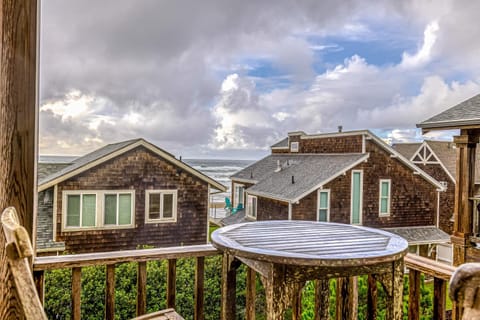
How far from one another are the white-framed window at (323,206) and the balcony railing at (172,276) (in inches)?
19.1

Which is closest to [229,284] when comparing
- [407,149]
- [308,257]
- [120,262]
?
[120,262]

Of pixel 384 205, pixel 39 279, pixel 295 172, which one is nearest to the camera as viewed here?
pixel 39 279

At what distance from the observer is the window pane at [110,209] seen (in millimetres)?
1723

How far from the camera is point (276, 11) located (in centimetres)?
217

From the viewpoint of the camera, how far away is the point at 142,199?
1812 millimetres

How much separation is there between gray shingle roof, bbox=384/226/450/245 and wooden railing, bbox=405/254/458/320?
1.18 feet

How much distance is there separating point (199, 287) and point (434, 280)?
112cm

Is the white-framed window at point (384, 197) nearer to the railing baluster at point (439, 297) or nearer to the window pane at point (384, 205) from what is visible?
the window pane at point (384, 205)

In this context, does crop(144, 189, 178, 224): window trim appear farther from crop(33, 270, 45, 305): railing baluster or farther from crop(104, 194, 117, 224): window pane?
crop(33, 270, 45, 305): railing baluster

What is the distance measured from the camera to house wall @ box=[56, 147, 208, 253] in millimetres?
1698

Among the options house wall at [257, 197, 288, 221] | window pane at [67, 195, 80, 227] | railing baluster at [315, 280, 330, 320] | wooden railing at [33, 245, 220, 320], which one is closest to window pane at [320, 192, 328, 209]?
house wall at [257, 197, 288, 221]

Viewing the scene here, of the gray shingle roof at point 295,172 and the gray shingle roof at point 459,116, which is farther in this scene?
the gray shingle roof at point 295,172

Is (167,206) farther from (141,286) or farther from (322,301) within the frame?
(322,301)

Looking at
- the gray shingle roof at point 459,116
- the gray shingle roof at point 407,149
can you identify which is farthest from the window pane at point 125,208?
the gray shingle roof at point 459,116
